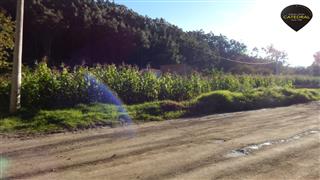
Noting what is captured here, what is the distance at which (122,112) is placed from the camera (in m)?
15.0

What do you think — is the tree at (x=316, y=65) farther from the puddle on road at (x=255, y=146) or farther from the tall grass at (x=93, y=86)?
the puddle on road at (x=255, y=146)

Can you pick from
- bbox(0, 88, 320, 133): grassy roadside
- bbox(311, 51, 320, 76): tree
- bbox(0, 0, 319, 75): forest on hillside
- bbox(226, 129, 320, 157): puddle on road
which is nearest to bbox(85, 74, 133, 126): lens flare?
bbox(0, 88, 320, 133): grassy roadside

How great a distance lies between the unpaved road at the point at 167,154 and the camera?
7.00m

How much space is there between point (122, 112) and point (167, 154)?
6.69 metres

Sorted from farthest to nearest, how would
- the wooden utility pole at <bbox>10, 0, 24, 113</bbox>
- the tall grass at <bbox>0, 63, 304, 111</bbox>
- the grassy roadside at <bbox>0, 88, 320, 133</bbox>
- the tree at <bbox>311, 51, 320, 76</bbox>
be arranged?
the tree at <bbox>311, 51, 320, 76</bbox>, the tall grass at <bbox>0, 63, 304, 111</bbox>, the wooden utility pole at <bbox>10, 0, 24, 113</bbox>, the grassy roadside at <bbox>0, 88, 320, 133</bbox>

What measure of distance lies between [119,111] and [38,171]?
8.06 m

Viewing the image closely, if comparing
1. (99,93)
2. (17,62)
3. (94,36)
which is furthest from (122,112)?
(94,36)

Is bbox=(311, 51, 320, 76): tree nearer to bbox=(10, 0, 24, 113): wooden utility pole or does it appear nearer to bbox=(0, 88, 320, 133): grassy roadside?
bbox=(0, 88, 320, 133): grassy roadside

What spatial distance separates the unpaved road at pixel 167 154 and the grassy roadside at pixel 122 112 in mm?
1119

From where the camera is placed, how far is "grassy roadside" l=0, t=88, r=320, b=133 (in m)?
12.4

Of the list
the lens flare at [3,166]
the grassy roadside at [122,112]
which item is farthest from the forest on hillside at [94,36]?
the lens flare at [3,166]

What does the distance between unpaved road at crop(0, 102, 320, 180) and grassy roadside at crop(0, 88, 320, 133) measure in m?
1.12

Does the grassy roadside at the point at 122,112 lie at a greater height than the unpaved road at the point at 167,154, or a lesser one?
greater

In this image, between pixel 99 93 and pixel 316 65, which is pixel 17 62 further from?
pixel 316 65
